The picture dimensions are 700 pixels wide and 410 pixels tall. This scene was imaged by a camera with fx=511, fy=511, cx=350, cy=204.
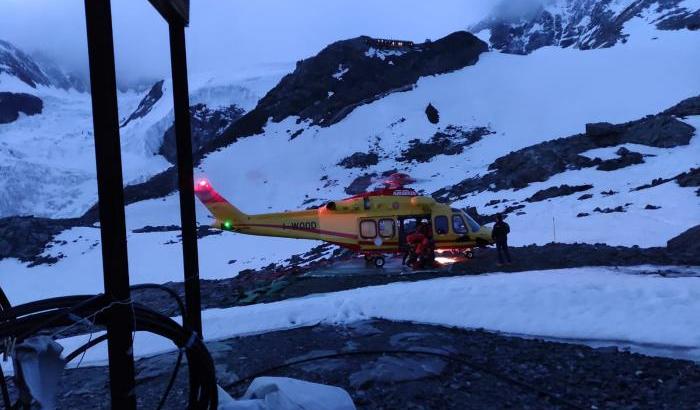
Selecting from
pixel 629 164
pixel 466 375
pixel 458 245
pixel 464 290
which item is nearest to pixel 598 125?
pixel 629 164

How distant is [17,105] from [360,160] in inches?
3227

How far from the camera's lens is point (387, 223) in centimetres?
1681

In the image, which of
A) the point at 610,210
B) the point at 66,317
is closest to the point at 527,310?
the point at 66,317

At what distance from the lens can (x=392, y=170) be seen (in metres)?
49.1

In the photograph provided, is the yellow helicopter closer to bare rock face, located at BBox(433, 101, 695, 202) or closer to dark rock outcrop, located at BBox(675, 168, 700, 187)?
dark rock outcrop, located at BBox(675, 168, 700, 187)

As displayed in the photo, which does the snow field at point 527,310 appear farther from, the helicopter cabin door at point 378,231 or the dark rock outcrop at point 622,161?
the dark rock outcrop at point 622,161

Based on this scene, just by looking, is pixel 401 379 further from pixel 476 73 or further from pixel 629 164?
pixel 476 73

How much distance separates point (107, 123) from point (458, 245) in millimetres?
14879

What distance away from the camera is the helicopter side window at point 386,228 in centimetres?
1678

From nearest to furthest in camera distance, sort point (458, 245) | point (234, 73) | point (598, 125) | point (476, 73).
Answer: point (458, 245)
point (598, 125)
point (476, 73)
point (234, 73)

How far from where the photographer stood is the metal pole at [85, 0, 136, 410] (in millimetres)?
2695

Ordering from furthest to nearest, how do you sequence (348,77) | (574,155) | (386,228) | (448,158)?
1. (348,77)
2. (448,158)
3. (574,155)
4. (386,228)

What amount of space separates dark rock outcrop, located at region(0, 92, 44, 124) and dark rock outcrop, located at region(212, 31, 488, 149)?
56490mm

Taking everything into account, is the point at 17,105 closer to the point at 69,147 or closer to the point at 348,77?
the point at 69,147
